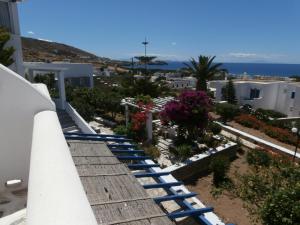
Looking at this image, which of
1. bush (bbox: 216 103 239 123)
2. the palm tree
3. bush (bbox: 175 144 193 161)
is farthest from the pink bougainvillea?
the palm tree

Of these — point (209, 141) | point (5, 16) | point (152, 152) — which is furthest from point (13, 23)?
point (209, 141)

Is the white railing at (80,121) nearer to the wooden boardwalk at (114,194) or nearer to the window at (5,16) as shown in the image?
the wooden boardwalk at (114,194)

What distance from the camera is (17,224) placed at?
4883 millimetres

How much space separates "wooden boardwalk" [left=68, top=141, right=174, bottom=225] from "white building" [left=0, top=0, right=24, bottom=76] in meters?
13.0

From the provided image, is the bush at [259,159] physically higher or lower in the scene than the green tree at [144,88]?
lower

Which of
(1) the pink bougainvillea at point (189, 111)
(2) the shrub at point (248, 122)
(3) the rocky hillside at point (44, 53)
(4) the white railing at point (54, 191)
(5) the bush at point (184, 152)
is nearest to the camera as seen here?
(4) the white railing at point (54, 191)

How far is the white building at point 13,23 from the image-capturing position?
15840 millimetres

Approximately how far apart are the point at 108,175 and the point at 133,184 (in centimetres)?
61

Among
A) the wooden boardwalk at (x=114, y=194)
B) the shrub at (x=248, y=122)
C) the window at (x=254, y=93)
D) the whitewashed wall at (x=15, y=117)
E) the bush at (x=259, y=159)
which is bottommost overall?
the shrub at (x=248, y=122)

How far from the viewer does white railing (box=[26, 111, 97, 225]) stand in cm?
193

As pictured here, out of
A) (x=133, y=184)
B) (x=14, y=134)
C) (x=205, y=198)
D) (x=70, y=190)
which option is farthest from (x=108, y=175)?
(x=205, y=198)

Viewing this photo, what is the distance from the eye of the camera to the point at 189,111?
1558 centimetres

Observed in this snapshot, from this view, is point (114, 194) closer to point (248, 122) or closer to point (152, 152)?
point (152, 152)

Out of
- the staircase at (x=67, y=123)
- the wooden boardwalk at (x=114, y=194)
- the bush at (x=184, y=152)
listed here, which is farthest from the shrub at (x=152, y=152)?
the wooden boardwalk at (x=114, y=194)
